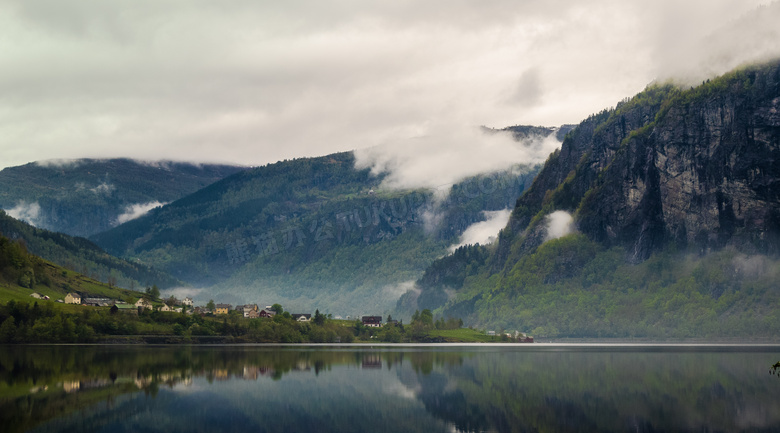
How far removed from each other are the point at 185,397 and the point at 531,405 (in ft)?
111

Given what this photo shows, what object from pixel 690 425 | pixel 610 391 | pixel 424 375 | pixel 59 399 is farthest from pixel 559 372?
pixel 59 399

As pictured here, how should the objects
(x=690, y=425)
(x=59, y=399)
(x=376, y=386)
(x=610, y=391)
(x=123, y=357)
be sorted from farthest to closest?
1. (x=123, y=357)
2. (x=376, y=386)
3. (x=610, y=391)
4. (x=59, y=399)
5. (x=690, y=425)

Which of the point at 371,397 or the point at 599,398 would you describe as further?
the point at 371,397

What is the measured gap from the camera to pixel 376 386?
336 feet

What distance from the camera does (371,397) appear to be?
90.4 m

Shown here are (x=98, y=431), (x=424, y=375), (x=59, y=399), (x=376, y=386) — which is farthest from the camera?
(x=424, y=375)

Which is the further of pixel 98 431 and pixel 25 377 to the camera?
pixel 25 377

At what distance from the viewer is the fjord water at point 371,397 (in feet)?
232

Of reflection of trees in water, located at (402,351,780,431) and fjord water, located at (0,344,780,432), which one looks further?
reflection of trees in water, located at (402,351,780,431)

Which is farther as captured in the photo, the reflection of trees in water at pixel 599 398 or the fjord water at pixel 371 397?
the reflection of trees in water at pixel 599 398

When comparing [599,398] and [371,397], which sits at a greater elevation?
[371,397]

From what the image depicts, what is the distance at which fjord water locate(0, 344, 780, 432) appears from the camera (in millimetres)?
70562

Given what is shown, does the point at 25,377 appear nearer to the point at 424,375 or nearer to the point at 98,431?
the point at 98,431

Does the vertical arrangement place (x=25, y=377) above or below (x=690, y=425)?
above
